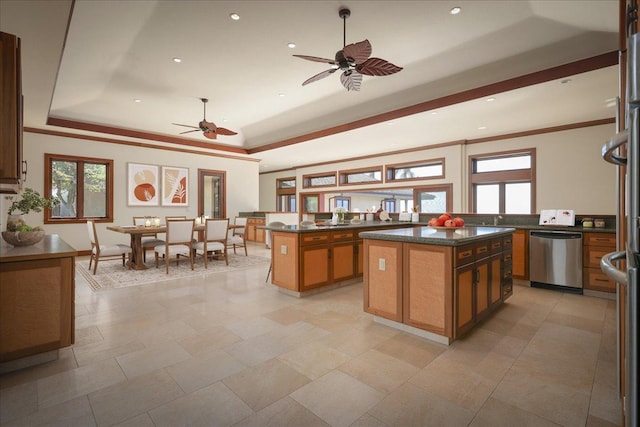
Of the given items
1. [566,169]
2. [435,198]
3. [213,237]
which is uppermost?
[566,169]

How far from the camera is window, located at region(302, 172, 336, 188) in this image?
10805 mm

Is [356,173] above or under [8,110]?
above

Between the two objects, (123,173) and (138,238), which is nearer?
(138,238)

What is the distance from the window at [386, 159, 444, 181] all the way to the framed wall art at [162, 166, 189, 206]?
18.5 feet

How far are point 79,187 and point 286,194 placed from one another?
6.91 metres

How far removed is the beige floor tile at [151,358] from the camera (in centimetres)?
224

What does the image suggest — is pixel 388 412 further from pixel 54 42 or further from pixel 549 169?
pixel 549 169

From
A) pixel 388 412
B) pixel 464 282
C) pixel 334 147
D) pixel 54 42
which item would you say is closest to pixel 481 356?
pixel 464 282

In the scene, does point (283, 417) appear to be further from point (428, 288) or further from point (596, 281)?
point (596, 281)

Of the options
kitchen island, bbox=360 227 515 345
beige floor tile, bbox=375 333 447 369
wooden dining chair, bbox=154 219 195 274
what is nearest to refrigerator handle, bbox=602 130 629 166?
kitchen island, bbox=360 227 515 345

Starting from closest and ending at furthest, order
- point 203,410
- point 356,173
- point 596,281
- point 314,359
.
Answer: point 203,410 < point 314,359 < point 596,281 < point 356,173

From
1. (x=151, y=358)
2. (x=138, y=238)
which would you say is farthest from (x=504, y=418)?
(x=138, y=238)

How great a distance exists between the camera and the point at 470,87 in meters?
4.59

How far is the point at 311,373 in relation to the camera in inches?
86.6
